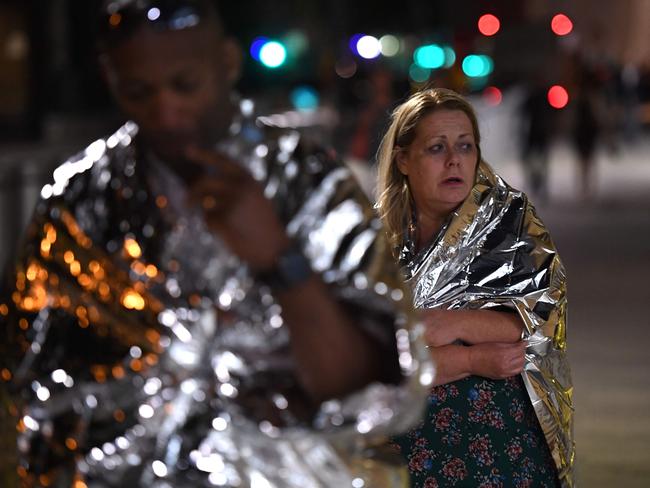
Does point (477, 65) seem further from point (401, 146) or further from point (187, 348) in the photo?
point (187, 348)

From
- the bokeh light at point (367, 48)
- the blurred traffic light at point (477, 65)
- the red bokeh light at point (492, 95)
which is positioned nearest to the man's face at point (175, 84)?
the red bokeh light at point (492, 95)

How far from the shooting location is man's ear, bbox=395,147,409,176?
3.86 meters

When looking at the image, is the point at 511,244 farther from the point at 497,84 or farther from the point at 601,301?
the point at 497,84

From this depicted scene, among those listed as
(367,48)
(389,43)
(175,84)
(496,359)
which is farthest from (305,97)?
(175,84)

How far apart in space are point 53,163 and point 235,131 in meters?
11.0

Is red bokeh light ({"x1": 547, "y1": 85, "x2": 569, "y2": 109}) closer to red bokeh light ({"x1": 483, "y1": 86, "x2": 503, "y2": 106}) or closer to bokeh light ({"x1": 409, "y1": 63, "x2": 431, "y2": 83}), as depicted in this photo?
red bokeh light ({"x1": 483, "y1": 86, "x2": 503, "y2": 106})

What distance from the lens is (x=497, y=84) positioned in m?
42.7

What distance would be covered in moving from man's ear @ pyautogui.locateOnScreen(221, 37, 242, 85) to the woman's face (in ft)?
5.29

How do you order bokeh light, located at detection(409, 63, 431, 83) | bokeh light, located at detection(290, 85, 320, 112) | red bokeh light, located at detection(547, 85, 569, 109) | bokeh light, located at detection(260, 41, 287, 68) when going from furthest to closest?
bokeh light, located at detection(409, 63, 431, 83) → bokeh light, located at detection(290, 85, 320, 112) → red bokeh light, located at detection(547, 85, 569, 109) → bokeh light, located at detection(260, 41, 287, 68)

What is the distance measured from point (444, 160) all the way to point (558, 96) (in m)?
20.5

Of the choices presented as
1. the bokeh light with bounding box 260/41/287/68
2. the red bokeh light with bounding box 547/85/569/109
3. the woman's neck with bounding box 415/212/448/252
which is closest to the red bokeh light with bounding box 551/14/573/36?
the red bokeh light with bounding box 547/85/569/109

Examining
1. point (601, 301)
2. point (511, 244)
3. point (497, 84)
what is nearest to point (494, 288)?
point (511, 244)

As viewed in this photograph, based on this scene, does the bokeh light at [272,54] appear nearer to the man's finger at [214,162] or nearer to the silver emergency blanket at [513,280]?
the silver emergency blanket at [513,280]

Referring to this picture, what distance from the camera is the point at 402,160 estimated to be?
12.7 ft
